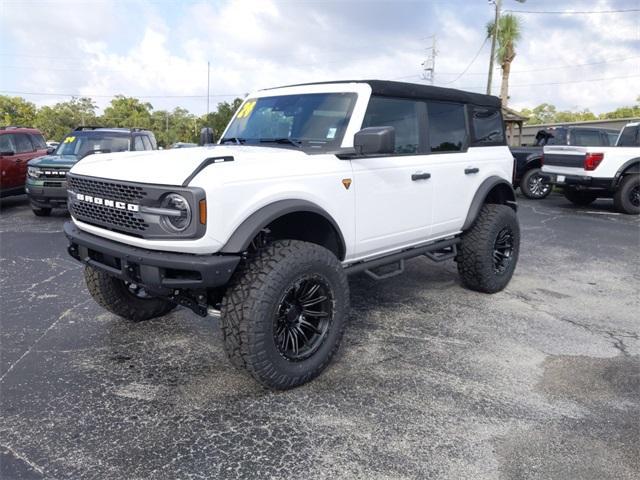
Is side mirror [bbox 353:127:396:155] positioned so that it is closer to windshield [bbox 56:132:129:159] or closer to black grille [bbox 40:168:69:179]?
black grille [bbox 40:168:69:179]

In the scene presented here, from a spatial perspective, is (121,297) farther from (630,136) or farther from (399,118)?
(630,136)

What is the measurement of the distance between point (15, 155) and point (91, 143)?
1.91 m

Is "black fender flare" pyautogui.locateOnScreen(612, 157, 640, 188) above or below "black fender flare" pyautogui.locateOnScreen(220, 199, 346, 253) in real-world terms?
above

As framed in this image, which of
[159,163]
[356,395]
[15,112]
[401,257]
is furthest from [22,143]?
[15,112]

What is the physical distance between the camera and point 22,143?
10.9m

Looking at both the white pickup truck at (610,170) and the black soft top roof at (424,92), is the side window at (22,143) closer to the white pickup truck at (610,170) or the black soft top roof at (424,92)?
the black soft top roof at (424,92)

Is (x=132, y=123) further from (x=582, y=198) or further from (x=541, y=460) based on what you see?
(x=541, y=460)

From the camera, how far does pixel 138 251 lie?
113 inches

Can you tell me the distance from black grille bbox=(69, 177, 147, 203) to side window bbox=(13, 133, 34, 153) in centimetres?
882

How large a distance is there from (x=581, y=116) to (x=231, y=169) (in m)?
77.6

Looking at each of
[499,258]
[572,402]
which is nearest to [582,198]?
[499,258]

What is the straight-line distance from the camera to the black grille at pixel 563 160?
10.9 metres

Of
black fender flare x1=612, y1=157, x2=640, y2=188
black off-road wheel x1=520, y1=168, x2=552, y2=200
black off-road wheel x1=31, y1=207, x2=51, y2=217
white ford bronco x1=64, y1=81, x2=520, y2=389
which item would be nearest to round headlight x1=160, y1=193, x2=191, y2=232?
white ford bronco x1=64, y1=81, x2=520, y2=389

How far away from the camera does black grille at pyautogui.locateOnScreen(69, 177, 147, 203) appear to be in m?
2.85
